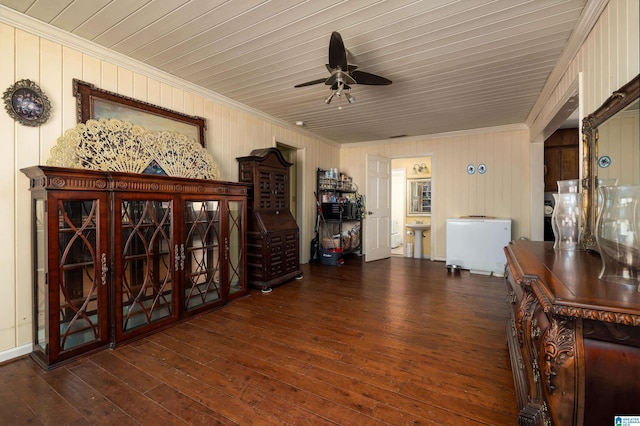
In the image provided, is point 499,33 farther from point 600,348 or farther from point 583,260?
point 600,348

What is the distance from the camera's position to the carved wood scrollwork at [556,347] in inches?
37.5

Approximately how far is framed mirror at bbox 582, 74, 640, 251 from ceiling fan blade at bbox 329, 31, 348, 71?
1707 millimetres

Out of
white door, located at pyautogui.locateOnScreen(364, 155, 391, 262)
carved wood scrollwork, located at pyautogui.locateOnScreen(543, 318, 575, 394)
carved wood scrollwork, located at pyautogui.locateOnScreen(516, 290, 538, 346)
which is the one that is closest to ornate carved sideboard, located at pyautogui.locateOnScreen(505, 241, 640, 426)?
carved wood scrollwork, located at pyautogui.locateOnScreen(543, 318, 575, 394)

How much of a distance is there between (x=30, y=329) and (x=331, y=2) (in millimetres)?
3484

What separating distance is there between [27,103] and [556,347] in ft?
12.1

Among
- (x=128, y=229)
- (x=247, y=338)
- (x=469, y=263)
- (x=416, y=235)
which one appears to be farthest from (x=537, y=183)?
(x=128, y=229)

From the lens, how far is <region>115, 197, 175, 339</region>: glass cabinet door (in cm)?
241

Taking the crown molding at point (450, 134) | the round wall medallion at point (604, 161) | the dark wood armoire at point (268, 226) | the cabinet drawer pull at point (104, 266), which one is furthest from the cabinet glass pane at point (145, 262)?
the crown molding at point (450, 134)

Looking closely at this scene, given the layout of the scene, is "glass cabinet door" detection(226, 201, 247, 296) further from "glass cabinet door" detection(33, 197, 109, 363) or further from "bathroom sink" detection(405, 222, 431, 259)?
"bathroom sink" detection(405, 222, 431, 259)

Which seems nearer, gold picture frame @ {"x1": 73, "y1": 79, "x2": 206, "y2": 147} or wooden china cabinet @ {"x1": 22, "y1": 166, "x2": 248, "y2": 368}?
wooden china cabinet @ {"x1": 22, "y1": 166, "x2": 248, "y2": 368}

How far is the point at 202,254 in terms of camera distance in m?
3.13

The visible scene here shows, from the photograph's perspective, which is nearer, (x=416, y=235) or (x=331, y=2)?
(x=331, y=2)

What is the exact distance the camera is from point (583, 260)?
1582mm

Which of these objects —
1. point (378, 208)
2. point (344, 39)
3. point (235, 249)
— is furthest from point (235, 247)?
point (378, 208)
